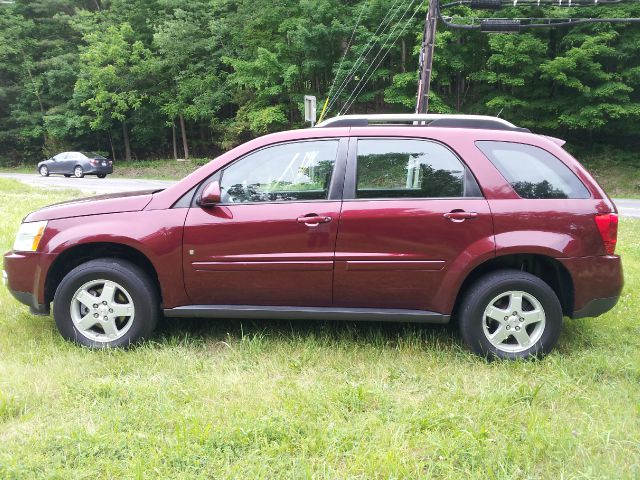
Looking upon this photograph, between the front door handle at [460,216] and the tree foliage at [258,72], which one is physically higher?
the tree foliage at [258,72]

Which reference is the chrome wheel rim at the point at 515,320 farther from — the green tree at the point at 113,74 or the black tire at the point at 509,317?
the green tree at the point at 113,74

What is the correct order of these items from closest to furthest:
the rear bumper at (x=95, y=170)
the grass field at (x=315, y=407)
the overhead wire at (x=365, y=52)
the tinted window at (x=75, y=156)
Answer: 1. the grass field at (x=315, y=407)
2. the overhead wire at (x=365, y=52)
3. the rear bumper at (x=95, y=170)
4. the tinted window at (x=75, y=156)

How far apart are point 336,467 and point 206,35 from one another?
3406 centimetres

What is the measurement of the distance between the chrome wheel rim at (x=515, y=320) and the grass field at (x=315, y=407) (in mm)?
155

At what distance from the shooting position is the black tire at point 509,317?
3.49m

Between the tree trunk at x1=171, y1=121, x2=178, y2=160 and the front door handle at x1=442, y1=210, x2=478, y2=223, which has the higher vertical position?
the tree trunk at x1=171, y1=121, x2=178, y2=160

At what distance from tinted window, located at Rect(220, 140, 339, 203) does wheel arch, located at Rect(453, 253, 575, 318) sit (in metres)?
1.25

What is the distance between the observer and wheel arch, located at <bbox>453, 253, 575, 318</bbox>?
11.8 ft

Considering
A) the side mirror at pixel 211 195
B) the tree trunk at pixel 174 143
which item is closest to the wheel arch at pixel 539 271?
the side mirror at pixel 211 195

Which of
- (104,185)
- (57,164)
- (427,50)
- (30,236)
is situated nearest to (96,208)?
(30,236)

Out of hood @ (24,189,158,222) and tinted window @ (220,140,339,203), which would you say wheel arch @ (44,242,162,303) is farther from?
tinted window @ (220,140,339,203)

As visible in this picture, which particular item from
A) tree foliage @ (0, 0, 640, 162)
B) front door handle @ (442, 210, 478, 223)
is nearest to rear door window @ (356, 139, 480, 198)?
front door handle @ (442, 210, 478, 223)

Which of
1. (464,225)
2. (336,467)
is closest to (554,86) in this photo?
(464,225)

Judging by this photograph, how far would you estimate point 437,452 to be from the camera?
2.48m
